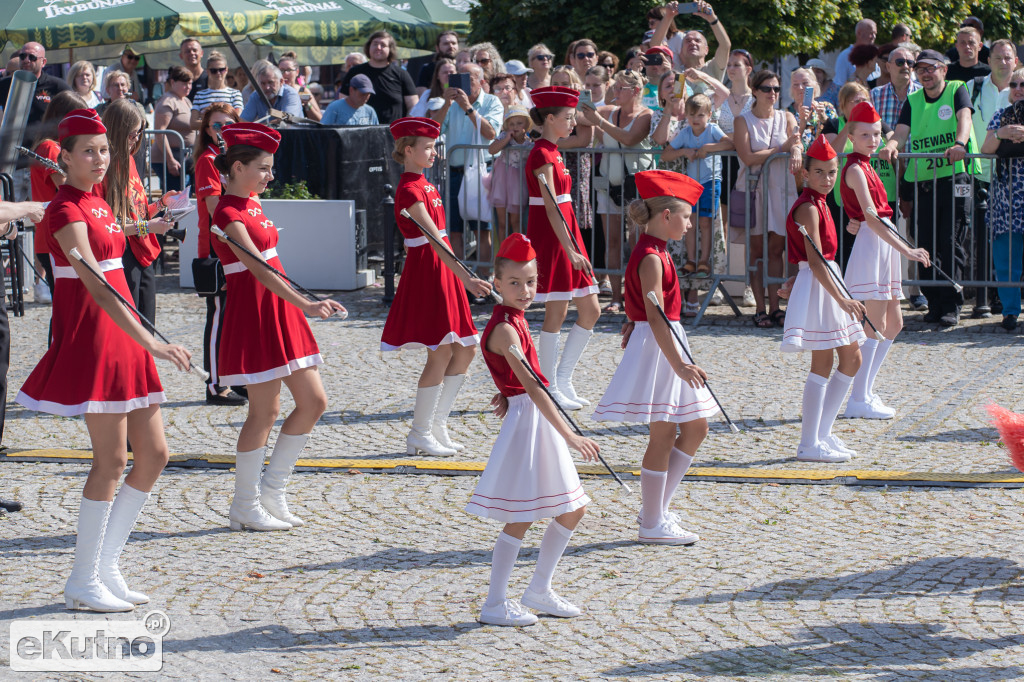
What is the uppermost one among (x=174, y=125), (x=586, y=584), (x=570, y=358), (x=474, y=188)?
(x=174, y=125)

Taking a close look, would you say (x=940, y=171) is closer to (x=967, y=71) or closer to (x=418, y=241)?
(x=967, y=71)

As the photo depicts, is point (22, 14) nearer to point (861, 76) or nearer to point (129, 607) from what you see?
point (861, 76)

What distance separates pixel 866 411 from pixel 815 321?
4.16ft

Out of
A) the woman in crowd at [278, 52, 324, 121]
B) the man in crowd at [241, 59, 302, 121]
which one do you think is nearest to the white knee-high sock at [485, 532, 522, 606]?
the man in crowd at [241, 59, 302, 121]

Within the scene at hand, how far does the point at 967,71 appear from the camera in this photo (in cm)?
1323

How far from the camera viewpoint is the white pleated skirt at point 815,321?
750 cm

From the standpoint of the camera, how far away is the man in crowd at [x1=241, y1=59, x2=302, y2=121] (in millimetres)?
16031

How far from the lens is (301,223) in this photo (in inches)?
531

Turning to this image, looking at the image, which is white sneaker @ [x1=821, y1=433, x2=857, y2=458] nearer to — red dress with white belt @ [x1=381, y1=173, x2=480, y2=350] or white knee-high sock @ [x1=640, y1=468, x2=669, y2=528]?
white knee-high sock @ [x1=640, y1=468, x2=669, y2=528]

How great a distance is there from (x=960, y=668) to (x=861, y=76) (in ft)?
33.4

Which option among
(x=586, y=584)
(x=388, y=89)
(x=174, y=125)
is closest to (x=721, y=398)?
(x=586, y=584)

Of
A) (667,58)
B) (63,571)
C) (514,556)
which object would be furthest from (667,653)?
(667,58)

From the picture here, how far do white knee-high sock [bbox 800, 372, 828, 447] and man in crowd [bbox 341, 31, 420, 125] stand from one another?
938 cm

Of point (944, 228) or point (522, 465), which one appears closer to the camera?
point (522, 465)
